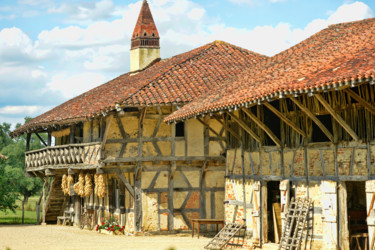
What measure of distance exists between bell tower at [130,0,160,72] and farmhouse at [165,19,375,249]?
40.2ft

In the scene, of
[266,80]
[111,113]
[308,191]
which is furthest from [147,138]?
[308,191]

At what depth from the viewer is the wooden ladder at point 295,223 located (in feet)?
55.4

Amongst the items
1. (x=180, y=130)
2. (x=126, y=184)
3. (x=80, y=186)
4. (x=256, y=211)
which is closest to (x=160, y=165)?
(x=126, y=184)

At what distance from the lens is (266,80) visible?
739 inches

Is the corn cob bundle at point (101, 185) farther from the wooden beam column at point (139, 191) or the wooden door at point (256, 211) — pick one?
the wooden door at point (256, 211)

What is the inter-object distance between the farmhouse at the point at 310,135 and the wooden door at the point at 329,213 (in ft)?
0.08

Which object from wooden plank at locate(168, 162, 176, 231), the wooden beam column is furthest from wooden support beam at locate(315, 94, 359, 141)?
wooden plank at locate(168, 162, 176, 231)

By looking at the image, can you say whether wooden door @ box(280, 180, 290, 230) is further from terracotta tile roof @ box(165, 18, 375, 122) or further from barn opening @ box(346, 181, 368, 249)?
terracotta tile roof @ box(165, 18, 375, 122)

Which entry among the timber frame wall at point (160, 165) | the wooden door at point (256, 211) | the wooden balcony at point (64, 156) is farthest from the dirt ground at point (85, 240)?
the wooden balcony at point (64, 156)

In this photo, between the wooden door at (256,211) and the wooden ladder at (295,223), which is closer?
the wooden ladder at (295,223)

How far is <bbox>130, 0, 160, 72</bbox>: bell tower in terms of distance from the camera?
1334 inches

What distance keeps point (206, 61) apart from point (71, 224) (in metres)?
10.6

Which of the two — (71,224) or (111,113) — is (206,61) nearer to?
(111,113)

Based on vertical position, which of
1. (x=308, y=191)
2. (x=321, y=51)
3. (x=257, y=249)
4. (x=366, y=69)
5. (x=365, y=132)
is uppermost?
(x=321, y=51)
